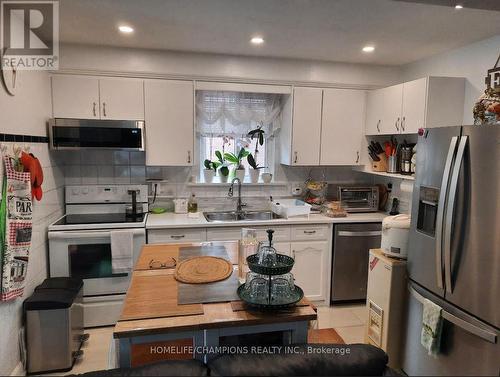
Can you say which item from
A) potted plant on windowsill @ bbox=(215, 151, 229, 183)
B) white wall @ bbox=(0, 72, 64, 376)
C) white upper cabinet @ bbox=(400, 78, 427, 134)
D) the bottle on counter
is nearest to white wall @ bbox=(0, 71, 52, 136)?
white wall @ bbox=(0, 72, 64, 376)

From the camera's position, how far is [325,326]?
3.05 metres

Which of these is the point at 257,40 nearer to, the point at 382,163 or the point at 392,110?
the point at 392,110

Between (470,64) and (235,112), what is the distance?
2168 millimetres

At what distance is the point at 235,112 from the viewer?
145 inches

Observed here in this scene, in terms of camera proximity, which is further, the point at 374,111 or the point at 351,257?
the point at 374,111

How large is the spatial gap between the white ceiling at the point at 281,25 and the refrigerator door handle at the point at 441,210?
91cm

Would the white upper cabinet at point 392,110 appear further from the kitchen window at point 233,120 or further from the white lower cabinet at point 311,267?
the white lower cabinet at point 311,267

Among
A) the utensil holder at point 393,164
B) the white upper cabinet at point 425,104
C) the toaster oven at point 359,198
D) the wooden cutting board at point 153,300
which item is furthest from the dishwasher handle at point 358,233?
the wooden cutting board at point 153,300

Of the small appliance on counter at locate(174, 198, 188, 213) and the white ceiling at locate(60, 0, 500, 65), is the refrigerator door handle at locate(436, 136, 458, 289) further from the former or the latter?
the small appliance on counter at locate(174, 198, 188, 213)

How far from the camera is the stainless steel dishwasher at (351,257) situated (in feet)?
11.0

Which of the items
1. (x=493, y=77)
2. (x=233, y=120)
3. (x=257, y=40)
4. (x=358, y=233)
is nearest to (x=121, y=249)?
(x=233, y=120)

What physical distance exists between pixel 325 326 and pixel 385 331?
0.71 m

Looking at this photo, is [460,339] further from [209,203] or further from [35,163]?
[35,163]
